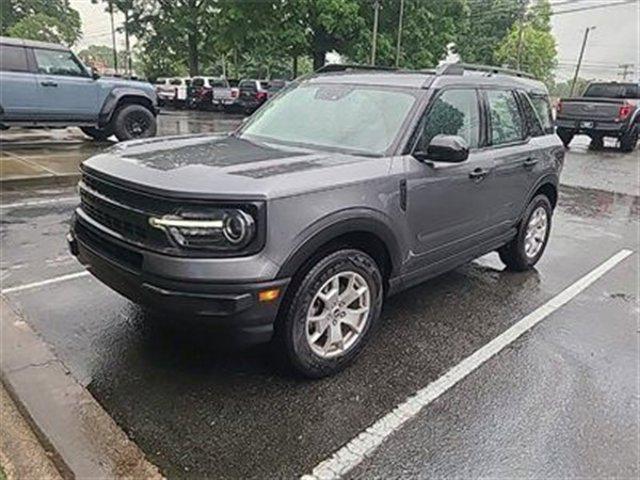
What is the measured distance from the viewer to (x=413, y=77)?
13.3 ft

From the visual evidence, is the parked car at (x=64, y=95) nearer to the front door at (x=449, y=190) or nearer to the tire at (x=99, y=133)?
the tire at (x=99, y=133)

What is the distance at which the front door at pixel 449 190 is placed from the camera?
12.0ft

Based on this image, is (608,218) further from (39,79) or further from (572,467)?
(39,79)

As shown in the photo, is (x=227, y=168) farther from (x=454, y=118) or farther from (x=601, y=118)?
(x=601, y=118)

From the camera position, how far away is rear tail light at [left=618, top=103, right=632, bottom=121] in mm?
15555

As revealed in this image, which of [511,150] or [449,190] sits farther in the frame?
[511,150]

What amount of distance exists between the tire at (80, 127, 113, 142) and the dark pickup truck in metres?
12.1

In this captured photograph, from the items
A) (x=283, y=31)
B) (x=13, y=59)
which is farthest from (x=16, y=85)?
(x=283, y=31)

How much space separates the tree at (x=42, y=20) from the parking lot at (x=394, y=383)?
6030 centimetres

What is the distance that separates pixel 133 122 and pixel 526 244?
375 inches

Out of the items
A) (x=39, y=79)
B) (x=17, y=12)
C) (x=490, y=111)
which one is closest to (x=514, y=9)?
(x=17, y=12)

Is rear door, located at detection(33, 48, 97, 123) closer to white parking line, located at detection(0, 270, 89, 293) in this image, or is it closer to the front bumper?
white parking line, located at detection(0, 270, 89, 293)

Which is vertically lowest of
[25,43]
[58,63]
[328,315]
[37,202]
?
[37,202]

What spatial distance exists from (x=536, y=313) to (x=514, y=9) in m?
61.8
